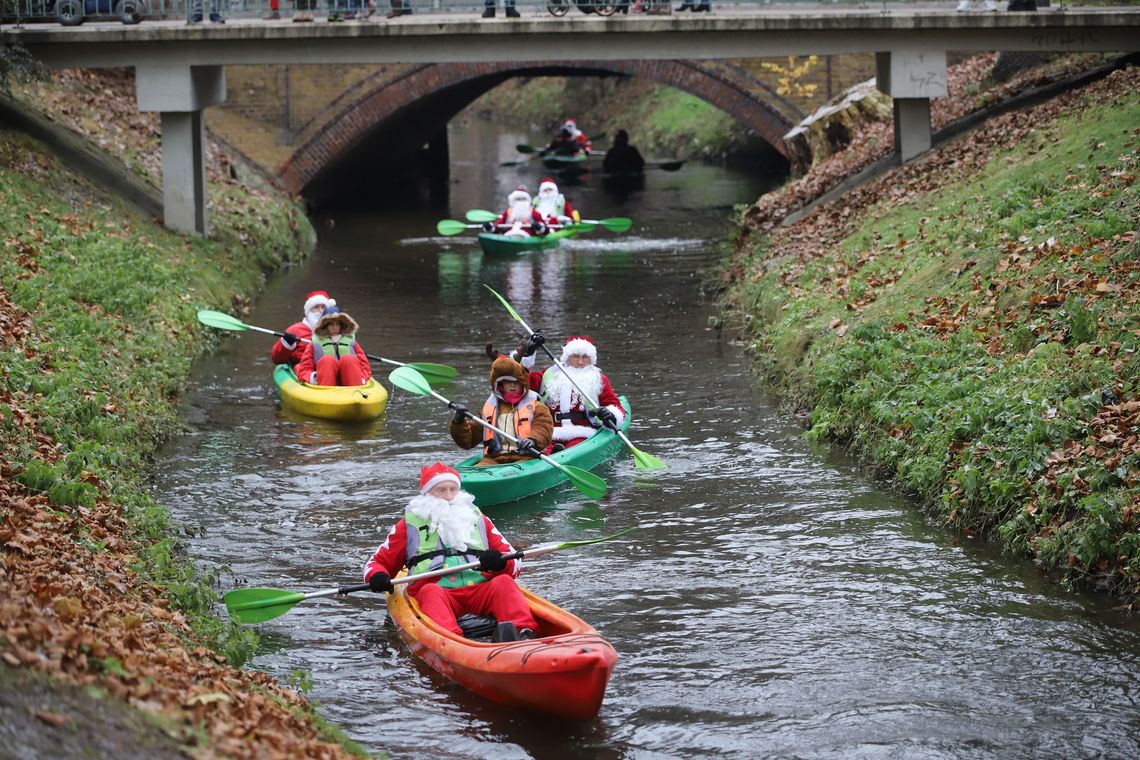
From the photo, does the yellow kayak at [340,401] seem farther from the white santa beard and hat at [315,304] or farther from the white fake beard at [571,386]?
the white fake beard at [571,386]

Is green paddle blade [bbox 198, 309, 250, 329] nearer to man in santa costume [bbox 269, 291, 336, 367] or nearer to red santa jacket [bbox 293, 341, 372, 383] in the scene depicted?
man in santa costume [bbox 269, 291, 336, 367]

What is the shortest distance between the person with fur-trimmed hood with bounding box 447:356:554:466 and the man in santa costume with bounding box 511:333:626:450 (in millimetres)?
803

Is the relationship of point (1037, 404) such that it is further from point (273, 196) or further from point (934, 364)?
point (273, 196)

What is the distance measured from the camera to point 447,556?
384 inches

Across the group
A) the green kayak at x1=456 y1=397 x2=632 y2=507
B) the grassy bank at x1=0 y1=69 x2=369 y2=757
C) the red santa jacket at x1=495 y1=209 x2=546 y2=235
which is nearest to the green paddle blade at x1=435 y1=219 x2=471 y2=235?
the red santa jacket at x1=495 y1=209 x2=546 y2=235

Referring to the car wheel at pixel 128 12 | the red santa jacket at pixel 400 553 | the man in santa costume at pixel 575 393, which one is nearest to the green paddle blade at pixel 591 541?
the red santa jacket at pixel 400 553

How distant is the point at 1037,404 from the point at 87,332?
10016 mm

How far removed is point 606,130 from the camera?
51.6 meters

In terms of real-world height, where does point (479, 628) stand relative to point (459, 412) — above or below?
below

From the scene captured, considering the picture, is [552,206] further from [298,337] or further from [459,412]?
[459,412]

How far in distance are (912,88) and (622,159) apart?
756 inches

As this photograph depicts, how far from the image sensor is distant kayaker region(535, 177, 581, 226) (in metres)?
28.2

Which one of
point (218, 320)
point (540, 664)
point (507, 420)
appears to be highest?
point (218, 320)

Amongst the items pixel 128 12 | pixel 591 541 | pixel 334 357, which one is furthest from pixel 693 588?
pixel 128 12
